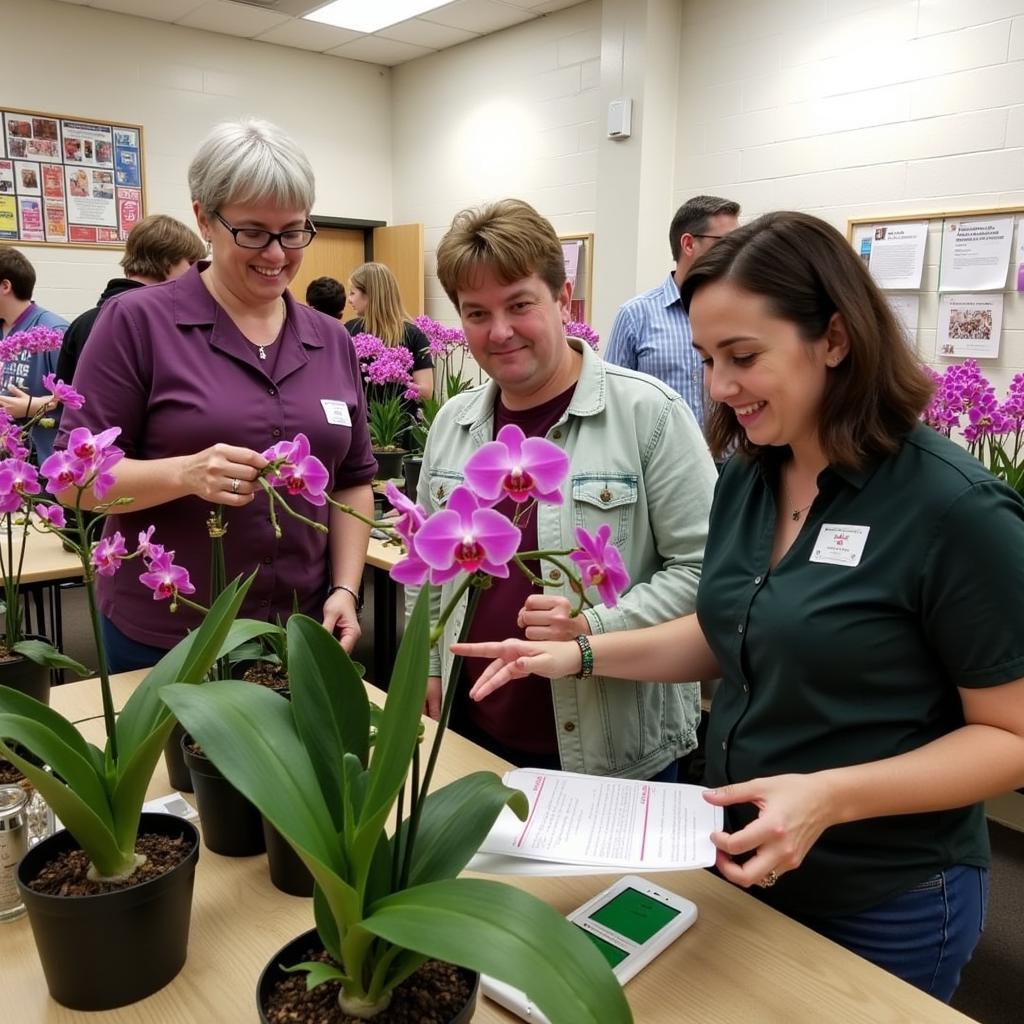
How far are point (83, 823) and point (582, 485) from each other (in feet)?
2.99

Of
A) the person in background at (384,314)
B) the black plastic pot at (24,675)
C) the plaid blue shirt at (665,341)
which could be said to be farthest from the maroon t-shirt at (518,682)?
the person in background at (384,314)

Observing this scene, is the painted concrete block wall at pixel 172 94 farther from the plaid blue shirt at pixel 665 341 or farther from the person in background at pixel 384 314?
the plaid blue shirt at pixel 665 341

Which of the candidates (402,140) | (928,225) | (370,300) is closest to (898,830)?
(928,225)

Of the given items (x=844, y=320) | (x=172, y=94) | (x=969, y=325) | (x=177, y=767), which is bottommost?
(x=177, y=767)

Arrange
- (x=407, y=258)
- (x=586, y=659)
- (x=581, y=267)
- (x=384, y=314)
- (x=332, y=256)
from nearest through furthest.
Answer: (x=586, y=659)
(x=384, y=314)
(x=581, y=267)
(x=407, y=258)
(x=332, y=256)

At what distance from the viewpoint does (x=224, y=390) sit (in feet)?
5.41

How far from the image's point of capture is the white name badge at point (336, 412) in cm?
177

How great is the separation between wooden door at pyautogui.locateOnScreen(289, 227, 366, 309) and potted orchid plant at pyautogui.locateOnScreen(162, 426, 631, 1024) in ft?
21.0

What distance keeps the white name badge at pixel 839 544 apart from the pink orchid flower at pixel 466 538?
2.00ft

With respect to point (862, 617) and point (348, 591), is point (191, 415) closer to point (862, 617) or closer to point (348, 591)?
point (348, 591)

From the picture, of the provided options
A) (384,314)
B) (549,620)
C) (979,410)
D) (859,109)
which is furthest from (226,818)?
(859,109)

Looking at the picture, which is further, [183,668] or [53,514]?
[53,514]

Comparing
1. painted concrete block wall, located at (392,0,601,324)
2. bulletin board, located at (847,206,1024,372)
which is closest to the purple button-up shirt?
bulletin board, located at (847,206,1024,372)

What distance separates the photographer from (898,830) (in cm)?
110
